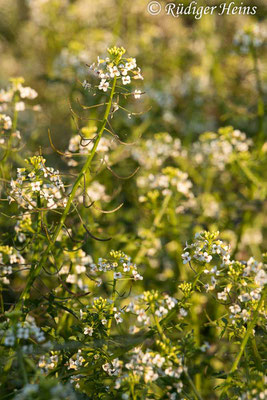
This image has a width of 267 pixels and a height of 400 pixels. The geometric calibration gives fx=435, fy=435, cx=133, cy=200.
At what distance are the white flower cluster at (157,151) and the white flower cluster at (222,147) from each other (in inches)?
8.5

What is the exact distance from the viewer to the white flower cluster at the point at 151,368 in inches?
64.5

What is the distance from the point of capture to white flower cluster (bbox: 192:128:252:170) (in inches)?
132

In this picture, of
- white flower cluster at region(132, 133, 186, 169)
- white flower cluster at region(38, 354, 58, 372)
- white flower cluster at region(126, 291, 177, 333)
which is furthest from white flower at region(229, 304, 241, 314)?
white flower cluster at region(132, 133, 186, 169)

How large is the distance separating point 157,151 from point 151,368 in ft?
7.19

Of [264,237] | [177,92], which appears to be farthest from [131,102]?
[264,237]

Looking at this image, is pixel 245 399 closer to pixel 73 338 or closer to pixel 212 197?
pixel 73 338

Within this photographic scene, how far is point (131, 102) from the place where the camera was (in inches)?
206

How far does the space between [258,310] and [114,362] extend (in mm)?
622

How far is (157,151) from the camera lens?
11.7 ft

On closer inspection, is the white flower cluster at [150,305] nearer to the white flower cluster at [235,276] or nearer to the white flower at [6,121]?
the white flower cluster at [235,276]

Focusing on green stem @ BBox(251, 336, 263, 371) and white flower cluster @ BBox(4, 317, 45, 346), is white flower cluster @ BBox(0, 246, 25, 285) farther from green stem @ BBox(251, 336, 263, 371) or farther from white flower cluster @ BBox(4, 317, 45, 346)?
green stem @ BBox(251, 336, 263, 371)

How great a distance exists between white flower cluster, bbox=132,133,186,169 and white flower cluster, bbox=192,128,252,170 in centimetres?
22

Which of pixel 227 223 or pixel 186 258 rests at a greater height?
pixel 186 258
